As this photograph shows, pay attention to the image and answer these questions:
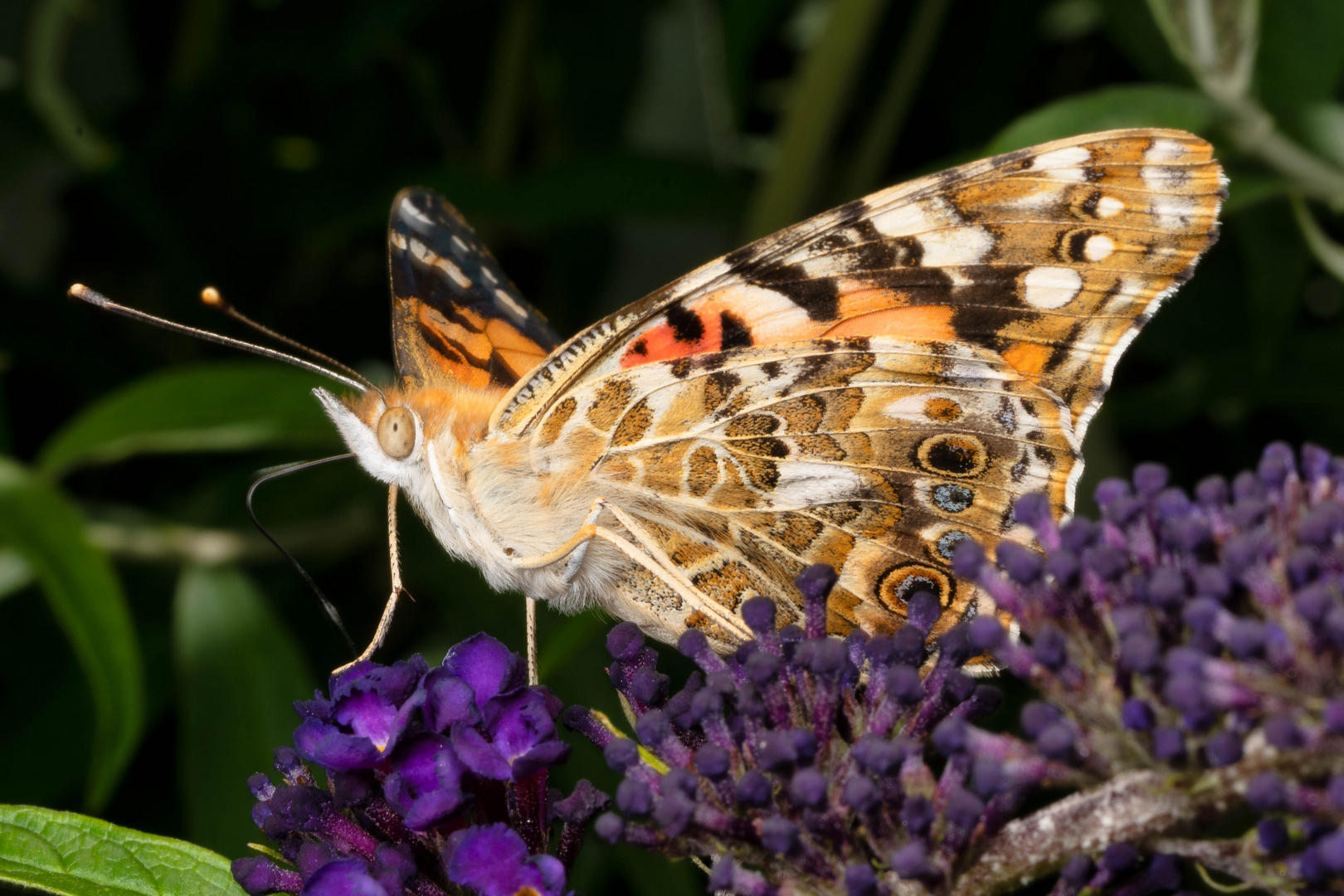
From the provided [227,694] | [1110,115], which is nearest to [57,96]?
[227,694]

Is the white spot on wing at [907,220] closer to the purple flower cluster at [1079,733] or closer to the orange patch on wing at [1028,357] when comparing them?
the orange patch on wing at [1028,357]

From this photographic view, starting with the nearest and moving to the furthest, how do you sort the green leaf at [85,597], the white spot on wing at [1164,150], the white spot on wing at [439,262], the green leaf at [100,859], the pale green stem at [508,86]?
the green leaf at [100,859]
the white spot on wing at [1164,150]
the green leaf at [85,597]
the white spot on wing at [439,262]
the pale green stem at [508,86]

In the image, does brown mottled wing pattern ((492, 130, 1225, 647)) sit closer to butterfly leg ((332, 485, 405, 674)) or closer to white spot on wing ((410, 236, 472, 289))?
butterfly leg ((332, 485, 405, 674))

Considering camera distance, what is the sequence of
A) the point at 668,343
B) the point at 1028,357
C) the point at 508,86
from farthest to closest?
the point at 508,86, the point at 668,343, the point at 1028,357

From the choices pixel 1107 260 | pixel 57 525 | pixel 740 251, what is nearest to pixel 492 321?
pixel 740 251

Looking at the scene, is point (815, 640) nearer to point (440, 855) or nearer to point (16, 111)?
point (440, 855)

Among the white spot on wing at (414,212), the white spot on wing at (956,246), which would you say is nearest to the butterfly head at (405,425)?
the white spot on wing at (414,212)

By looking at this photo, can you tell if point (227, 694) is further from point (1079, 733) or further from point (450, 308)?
point (1079, 733)
